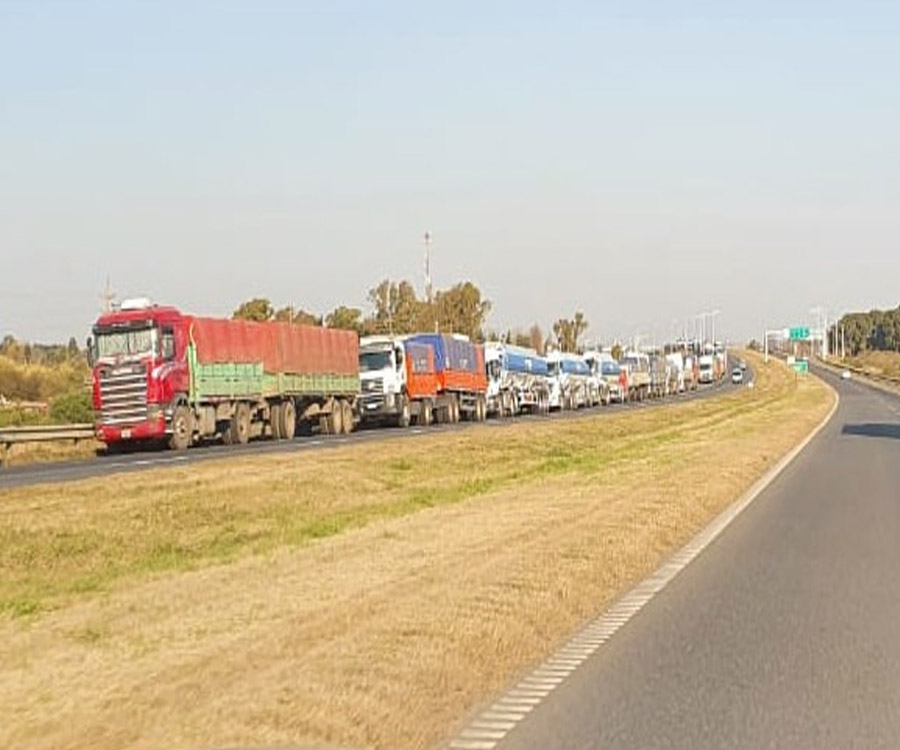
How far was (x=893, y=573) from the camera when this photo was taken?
16.6 metres

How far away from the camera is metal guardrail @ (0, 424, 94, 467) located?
4509cm

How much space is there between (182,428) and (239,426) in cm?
391

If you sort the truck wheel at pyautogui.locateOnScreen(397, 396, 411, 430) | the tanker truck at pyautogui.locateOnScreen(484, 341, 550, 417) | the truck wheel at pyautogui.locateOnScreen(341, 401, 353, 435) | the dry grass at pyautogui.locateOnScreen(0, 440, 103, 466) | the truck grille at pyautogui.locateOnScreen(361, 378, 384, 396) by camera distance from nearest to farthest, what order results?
the dry grass at pyautogui.locateOnScreen(0, 440, 103, 466)
the truck wheel at pyautogui.locateOnScreen(341, 401, 353, 435)
the truck grille at pyautogui.locateOnScreen(361, 378, 384, 396)
the truck wheel at pyautogui.locateOnScreen(397, 396, 411, 430)
the tanker truck at pyautogui.locateOnScreen(484, 341, 550, 417)

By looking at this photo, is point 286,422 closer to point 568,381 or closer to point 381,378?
point 381,378

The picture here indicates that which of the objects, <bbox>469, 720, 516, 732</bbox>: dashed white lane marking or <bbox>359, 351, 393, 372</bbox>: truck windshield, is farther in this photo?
<bbox>359, 351, 393, 372</bbox>: truck windshield

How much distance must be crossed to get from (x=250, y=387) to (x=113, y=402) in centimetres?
614

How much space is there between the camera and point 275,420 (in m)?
53.6

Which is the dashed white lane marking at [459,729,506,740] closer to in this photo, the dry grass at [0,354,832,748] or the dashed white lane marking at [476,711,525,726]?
the dry grass at [0,354,832,748]

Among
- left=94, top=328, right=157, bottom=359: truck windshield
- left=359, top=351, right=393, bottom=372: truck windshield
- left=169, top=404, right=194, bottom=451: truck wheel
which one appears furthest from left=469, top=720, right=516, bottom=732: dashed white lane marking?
left=359, top=351, right=393, bottom=372: truck windshield

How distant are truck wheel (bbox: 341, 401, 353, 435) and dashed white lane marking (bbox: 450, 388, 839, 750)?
40.2m

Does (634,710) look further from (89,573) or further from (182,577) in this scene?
(89,573)

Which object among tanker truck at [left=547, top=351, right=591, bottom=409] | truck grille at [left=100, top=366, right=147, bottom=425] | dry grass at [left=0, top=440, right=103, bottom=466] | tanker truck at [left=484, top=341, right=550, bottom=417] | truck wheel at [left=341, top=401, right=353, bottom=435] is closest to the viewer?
truck grille at [left=100, top=366, right=147, bottom=425]

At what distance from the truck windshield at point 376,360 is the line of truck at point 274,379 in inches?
1.5

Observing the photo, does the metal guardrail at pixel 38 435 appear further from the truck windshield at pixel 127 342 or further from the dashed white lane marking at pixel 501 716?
the dashed white lane marking at pixel 501 716
